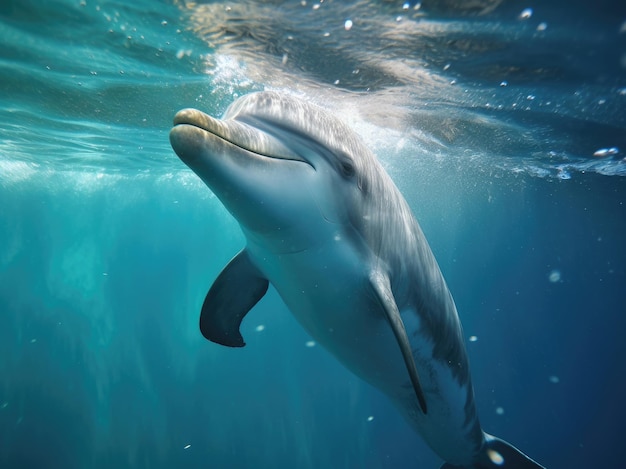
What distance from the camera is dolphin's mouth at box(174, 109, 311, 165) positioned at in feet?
6.50

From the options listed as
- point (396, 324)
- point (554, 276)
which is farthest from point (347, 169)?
point (554, 276)

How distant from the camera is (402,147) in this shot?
19.1 metres

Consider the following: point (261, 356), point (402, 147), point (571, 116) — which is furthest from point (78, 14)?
point (261, 356)

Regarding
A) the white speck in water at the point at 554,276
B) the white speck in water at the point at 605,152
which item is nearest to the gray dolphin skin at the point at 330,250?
the white speck in water at the point at 605,152

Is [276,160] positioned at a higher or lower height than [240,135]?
lower

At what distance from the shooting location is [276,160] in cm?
241

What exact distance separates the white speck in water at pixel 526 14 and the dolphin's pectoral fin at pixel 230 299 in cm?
639

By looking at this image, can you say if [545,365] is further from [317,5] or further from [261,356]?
[317,5]

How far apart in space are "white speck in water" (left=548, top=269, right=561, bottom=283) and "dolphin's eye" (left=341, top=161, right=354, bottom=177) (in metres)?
50.6

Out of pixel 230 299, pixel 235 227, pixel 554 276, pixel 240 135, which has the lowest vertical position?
pixel 235 227

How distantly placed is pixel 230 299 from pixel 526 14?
6860 millimetres

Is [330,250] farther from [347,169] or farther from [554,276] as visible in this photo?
[554,276]

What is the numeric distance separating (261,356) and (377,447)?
9642 mm

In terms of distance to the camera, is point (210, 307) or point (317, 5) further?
point (317, 5)
